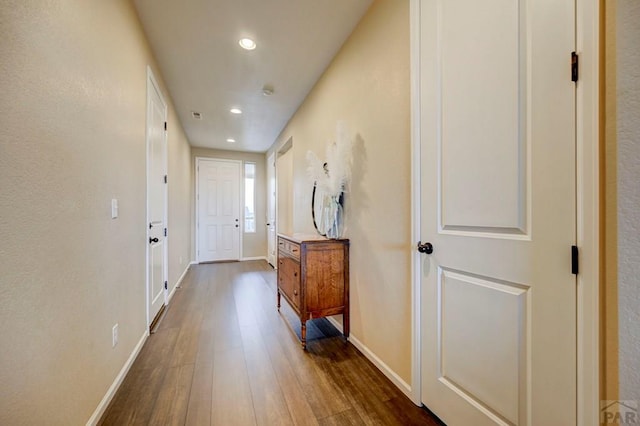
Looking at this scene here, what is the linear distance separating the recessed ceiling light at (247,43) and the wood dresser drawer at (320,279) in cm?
176

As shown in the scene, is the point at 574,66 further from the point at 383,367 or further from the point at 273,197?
the point at 273,197

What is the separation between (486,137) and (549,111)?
0.74 feet

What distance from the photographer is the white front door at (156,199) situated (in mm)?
2365

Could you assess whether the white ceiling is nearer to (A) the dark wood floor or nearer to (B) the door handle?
(B) the door handle

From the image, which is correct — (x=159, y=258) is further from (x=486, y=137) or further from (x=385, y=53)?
(x=486, y=137)

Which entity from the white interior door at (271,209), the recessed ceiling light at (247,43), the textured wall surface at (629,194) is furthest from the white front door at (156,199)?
the textured wall surface at (629,194)

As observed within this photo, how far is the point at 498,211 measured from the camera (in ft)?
3.48

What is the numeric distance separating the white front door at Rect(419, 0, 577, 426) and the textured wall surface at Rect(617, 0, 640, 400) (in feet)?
0.37

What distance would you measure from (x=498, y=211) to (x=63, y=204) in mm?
1803

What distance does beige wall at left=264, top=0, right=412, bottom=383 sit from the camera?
5.26ft

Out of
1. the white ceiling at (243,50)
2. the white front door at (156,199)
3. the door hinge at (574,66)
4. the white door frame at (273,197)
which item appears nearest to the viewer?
the door hinge at (574,66)

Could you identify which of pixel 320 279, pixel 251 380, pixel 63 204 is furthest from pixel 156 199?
pixel 251 380

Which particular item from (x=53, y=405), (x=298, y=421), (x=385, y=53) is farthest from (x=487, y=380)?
(x=385, y=53)

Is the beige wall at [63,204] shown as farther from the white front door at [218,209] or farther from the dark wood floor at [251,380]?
the white front door at [218,209]
